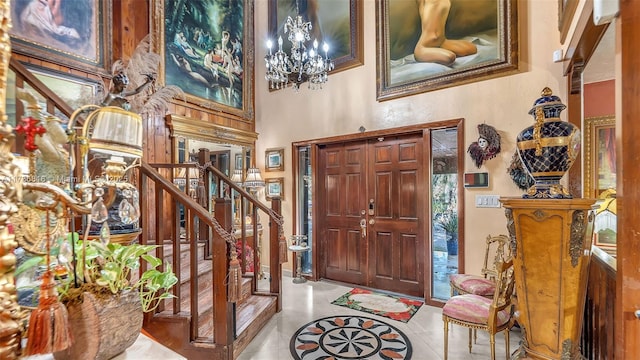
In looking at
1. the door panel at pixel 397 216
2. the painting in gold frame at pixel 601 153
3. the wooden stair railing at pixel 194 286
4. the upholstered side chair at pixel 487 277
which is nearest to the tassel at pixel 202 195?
the wooden stair railing at pixel 194 286

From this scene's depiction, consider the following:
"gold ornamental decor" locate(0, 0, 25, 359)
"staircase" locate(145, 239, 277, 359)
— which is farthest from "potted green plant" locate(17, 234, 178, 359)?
"staircase" locate(145, 239, 277, 359)

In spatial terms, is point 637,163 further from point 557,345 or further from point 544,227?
point 557,345

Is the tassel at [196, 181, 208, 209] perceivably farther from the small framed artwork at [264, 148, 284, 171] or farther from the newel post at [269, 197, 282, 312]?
the small framed artwork at [264, 148, 284, 171]

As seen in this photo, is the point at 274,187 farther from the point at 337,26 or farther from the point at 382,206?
the point at 337,26

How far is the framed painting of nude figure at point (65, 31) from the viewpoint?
2646 mm

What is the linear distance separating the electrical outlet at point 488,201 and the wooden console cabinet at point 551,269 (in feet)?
Result: 5.05

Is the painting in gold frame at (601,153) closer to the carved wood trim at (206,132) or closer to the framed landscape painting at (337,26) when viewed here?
the framed landscape painting at (337,26)

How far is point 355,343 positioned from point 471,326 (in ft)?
3.35

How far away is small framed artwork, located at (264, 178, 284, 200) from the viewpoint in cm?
471

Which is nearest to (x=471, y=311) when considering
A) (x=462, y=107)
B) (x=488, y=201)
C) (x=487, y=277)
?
(x=487, y=277)

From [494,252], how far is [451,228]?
540 mm

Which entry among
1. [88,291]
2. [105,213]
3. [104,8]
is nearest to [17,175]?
[105,213]

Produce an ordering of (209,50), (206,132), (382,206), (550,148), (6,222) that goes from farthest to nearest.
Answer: (209,50) < (206,132) < (382,206) < (550,148) < (6,222)

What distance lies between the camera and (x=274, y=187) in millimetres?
4793
